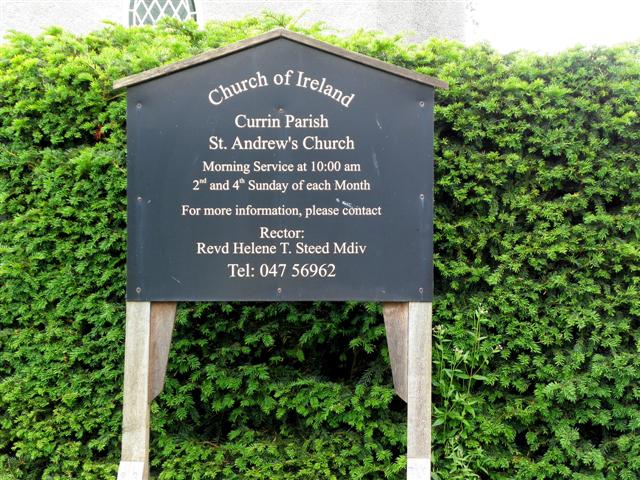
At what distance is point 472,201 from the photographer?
3459mm

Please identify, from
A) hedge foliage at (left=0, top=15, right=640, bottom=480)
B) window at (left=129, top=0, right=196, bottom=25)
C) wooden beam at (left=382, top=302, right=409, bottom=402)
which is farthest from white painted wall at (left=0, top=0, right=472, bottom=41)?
wooden beam at (left=382, top=302, right=409, bottom=402)

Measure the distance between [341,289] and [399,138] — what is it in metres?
0.79

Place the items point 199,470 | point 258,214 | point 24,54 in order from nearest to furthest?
point 258,214
point 199,470
point 24,54

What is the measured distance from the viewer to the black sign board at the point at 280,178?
2.73 metres

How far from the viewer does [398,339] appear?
9.30 feet

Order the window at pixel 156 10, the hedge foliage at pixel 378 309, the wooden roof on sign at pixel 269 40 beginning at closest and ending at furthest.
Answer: the wooden roof on sign at pixel 269 40, the hedge foliage at pixel 378 309, the window at pixel 156 10

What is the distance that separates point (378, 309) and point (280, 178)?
121 centimetres

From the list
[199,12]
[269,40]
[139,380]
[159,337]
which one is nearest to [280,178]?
[269,40]

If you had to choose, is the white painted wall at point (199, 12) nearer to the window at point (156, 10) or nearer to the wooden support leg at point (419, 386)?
the window at point (156, 10)

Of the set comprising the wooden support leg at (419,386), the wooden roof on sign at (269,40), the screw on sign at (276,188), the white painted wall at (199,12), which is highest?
the white painted wall at (199,12)

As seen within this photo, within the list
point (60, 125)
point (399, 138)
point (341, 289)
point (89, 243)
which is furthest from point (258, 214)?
point (60, 125)

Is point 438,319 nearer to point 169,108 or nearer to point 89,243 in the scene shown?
point 169,108

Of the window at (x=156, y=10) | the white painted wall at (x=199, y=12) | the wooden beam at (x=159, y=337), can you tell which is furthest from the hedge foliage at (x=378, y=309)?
Answer: the window at (x=156, y=10)

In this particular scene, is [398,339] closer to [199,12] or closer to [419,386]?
[419,386]
